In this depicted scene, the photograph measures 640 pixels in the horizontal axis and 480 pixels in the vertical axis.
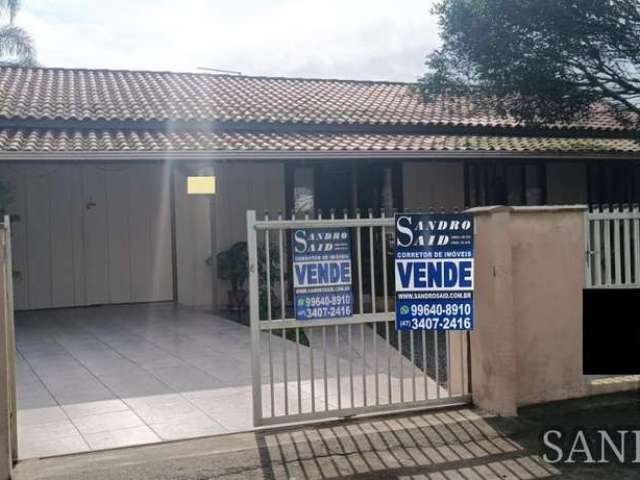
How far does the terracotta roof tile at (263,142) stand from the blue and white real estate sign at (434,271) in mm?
5197

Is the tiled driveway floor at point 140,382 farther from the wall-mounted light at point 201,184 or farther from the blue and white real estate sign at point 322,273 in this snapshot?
the wall-mounted light at point 201,184

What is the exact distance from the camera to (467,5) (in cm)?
1095

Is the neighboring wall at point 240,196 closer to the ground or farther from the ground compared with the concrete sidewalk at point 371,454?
farther from the ground

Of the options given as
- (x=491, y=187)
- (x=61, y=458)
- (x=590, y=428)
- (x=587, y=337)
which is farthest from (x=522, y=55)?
(x=61, y=458)

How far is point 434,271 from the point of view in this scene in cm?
562

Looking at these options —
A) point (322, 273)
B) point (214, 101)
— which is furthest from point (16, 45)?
point (322, 273)

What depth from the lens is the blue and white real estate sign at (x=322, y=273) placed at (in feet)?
17.5

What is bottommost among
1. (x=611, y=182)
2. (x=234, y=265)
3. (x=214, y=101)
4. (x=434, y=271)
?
(x=234, y=265)

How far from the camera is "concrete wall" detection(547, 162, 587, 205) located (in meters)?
13.6

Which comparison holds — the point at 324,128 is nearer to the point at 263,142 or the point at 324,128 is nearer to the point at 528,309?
the point at 263,142

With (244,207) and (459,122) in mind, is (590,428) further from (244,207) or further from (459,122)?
(459,122)

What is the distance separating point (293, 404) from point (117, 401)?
160 cm

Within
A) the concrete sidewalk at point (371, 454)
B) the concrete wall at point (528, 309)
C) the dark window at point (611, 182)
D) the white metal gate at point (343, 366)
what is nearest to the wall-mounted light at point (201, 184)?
the white metal gate at point (343, 366)

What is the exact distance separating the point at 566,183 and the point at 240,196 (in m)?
6.60
